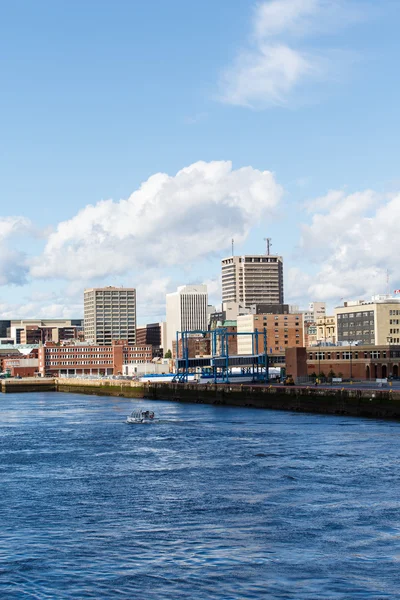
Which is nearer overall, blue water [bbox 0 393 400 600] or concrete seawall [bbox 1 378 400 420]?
blue water [bbox 0 393 400 600]

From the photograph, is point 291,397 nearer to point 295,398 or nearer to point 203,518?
point 295,398

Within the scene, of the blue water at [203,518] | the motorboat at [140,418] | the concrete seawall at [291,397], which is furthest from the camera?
the motorboat at [140,418]

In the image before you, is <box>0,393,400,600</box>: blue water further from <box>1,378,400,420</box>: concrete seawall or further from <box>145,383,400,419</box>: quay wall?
<box>145,383,400,419</box>: quay wall

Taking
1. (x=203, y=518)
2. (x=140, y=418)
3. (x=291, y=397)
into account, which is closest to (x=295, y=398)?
(x=291, y=397)

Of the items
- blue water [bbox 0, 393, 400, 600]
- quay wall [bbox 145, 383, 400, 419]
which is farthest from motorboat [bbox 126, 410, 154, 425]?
blue water [bbox 0, 393, 400, 600]

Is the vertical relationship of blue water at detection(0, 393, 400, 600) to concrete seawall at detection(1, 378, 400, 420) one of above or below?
below

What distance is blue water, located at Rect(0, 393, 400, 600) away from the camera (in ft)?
109

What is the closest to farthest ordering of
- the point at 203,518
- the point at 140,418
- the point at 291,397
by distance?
the point at 203,518
the point at 140,418
the point at 291,397

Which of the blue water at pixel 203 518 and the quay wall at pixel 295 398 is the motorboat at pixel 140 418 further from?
the blue water at pixel 203 518

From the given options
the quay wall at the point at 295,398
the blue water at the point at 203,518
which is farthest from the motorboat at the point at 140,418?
the blue water at the point at 203,518

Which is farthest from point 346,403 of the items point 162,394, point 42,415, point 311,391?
point 162,394

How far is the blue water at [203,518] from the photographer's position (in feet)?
109

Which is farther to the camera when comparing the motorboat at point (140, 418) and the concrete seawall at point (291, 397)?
the motorboat at point (140, 418)

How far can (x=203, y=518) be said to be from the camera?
143ft
